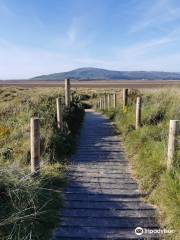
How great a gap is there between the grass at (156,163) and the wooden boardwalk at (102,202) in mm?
220

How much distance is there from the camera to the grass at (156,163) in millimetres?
5809

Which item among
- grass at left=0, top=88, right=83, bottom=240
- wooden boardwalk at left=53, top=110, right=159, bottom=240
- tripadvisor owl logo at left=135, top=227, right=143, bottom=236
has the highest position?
grass at left=0, top=88, right=83, bottom=240

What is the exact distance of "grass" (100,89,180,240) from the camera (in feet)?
19.1

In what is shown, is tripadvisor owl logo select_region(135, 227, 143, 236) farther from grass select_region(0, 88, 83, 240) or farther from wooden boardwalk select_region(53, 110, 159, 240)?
grass select_region(0, 88, 83, 240)

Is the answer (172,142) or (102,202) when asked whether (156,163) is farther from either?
(102,202)

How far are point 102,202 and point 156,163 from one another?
1.72 meters

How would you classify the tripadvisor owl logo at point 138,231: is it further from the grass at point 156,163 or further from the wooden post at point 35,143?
the wooden post at point 35,143

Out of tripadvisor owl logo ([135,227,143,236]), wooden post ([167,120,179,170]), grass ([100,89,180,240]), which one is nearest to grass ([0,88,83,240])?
tripadvisor owl logo ([135,227,143,236])

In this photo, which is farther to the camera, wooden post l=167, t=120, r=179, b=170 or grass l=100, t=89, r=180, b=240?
wooden post l=167, t=120, r=179, b=170

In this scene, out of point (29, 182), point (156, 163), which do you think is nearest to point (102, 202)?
point (29, 182)

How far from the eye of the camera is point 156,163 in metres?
7.75

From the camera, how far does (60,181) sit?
7602mm

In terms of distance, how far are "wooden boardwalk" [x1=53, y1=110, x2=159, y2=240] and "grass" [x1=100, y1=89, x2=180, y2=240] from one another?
220 mm

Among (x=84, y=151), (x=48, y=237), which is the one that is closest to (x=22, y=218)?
(x=48, y=237)
